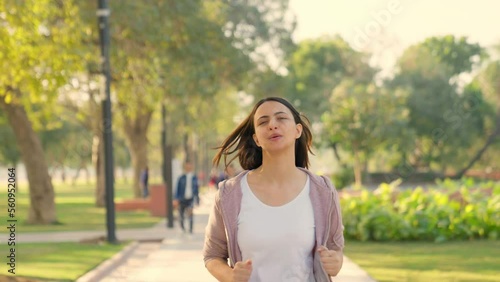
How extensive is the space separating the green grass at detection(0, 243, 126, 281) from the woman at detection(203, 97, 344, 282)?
7532 mm

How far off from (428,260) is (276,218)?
12.4m

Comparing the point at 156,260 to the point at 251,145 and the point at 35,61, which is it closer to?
the point at 35,61

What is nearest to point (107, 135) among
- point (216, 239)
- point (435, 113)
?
point (216, 239)

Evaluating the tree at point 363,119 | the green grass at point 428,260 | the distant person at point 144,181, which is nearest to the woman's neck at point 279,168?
the green grass at point 428,260

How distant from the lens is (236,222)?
179 inches

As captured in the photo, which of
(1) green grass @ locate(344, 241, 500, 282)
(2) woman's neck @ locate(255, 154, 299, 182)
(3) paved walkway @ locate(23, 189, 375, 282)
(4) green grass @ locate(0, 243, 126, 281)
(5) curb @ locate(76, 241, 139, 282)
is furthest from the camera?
(4) green grass @ locate(0, 243, 126, 281)

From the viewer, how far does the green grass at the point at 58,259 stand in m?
15.2

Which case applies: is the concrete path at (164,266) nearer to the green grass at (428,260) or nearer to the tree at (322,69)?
the green grass at (428,260)

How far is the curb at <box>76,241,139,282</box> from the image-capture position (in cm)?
1474

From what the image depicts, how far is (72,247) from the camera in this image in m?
21.1

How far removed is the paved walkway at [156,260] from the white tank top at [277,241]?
9.30 m

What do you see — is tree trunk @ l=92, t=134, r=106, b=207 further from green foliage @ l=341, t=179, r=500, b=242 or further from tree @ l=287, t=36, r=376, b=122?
tree @ l=287, t=36, r=376, b=122

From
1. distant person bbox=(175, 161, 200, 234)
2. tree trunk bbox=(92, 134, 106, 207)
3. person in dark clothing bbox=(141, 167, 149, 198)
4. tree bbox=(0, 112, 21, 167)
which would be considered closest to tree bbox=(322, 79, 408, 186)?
person in dark clothing bbox=(141, 167, 149, 198)

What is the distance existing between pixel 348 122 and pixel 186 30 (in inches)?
1359
